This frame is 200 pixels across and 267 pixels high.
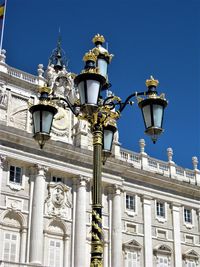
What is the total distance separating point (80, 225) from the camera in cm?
3052

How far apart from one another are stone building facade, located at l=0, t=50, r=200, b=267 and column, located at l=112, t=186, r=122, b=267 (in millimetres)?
64

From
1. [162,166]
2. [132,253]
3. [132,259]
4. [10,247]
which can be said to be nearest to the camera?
[10,247]

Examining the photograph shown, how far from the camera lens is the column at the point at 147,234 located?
1331 inches

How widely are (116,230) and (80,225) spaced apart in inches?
118

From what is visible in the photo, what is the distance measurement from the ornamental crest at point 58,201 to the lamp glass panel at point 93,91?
20.7 metres

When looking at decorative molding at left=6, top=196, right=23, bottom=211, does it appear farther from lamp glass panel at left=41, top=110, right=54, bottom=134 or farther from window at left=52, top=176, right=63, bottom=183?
lamp glass panel at left=41, top=110, right=54, bottom=134

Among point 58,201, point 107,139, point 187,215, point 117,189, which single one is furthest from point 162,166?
point 107,139

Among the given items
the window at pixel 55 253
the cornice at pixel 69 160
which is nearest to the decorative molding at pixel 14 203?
the cornice at pixel 69 160

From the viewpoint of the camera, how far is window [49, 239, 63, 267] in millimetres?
29406

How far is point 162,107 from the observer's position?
10.5 m

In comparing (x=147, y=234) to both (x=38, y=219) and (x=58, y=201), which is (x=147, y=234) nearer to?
(x=58, y=201)

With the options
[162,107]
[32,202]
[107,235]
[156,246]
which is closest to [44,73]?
[32,202]

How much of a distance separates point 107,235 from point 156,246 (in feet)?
15.0

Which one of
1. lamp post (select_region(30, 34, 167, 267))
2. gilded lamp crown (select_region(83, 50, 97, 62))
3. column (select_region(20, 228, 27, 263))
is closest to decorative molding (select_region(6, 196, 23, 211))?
column (select_region(20, 228, 27, 263))
